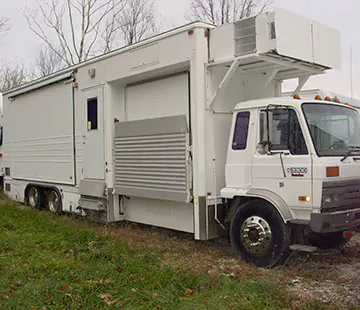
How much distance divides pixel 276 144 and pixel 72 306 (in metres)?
3.23

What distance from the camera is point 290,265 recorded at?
6.04 m

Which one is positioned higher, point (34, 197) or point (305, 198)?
point (305, 198)

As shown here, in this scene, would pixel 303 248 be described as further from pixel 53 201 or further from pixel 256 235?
pixel 53 201

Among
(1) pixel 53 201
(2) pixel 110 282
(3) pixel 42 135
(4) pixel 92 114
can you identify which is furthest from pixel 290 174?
(3) pixel 42 135

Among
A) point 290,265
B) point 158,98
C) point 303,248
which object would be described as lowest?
point 290,265

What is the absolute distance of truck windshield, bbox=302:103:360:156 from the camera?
562 centimetres

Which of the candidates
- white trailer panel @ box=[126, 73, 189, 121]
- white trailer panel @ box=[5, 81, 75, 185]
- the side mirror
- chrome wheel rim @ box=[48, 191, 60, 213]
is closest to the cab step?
the side mirror

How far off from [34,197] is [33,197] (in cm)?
6

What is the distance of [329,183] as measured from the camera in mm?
5395

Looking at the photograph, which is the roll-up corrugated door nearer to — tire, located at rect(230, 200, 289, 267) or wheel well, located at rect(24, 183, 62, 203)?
tire, located at rect(230, 200, 289, 267)

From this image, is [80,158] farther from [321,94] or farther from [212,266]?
[321,94]

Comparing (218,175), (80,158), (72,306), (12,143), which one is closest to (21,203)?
(12,143)

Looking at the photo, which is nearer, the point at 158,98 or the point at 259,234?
the point at 259,234

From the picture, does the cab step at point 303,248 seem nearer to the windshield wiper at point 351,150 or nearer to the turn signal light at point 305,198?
the turn signal light at point 305,198
